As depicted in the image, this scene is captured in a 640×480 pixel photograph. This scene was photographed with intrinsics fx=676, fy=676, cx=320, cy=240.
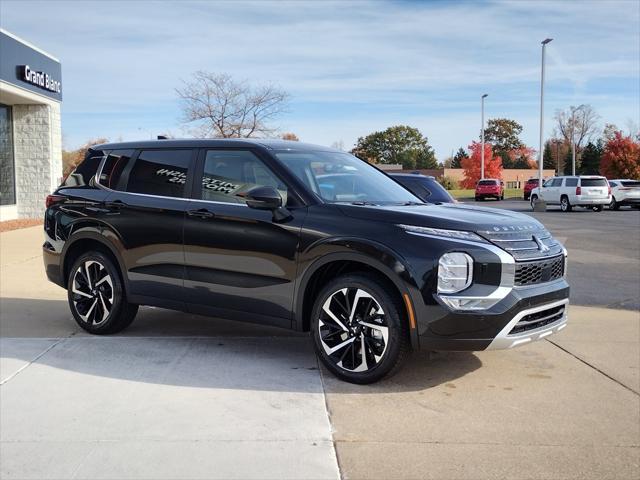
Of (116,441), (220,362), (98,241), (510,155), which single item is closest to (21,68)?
(98,241)

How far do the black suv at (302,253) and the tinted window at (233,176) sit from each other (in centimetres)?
1

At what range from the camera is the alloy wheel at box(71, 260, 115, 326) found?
6.24 meters

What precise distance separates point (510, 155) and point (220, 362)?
11481 cm

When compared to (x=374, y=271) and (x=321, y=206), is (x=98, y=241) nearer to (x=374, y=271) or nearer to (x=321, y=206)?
(x=321, y=206)

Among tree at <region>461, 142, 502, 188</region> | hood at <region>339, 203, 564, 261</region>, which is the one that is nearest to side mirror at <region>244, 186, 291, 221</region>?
hood at <region>339, 203, 564, 261</region>

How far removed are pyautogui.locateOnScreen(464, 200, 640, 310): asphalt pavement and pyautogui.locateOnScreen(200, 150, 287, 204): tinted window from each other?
16.2ft

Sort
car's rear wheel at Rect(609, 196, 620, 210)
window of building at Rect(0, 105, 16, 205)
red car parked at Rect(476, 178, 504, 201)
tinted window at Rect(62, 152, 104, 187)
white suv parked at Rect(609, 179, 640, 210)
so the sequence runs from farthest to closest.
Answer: red car parked at Rect(476, 178, 504, 201) < car's rear wheel at Rect(609, 196, 620, 210) < white suv parked at Rect(609, 179, 640, 210) < window of building at Rect(0, 105, 16, 205) < tinted window at Rect(62, 152, 104, 187)

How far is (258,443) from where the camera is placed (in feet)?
12.8

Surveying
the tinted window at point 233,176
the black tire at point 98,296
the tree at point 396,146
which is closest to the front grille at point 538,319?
the tinted window at point 233,176

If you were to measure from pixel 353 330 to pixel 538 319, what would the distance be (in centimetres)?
133

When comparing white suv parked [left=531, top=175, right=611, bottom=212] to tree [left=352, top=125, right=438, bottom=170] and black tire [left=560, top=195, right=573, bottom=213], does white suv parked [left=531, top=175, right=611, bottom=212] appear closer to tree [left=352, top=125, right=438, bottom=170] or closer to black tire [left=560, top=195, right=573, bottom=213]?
black tire [left=560, top=195, right=573, bottom=213]

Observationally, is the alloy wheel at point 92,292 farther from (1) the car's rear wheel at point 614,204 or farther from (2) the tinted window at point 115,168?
(1) the car's rear wheel at point 614,204

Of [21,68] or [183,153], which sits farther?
[21,68]

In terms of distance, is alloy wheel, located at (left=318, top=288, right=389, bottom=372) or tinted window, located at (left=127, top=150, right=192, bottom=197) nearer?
alloy wheel, located at (left=318, top=288, right=389, bottom=372)
